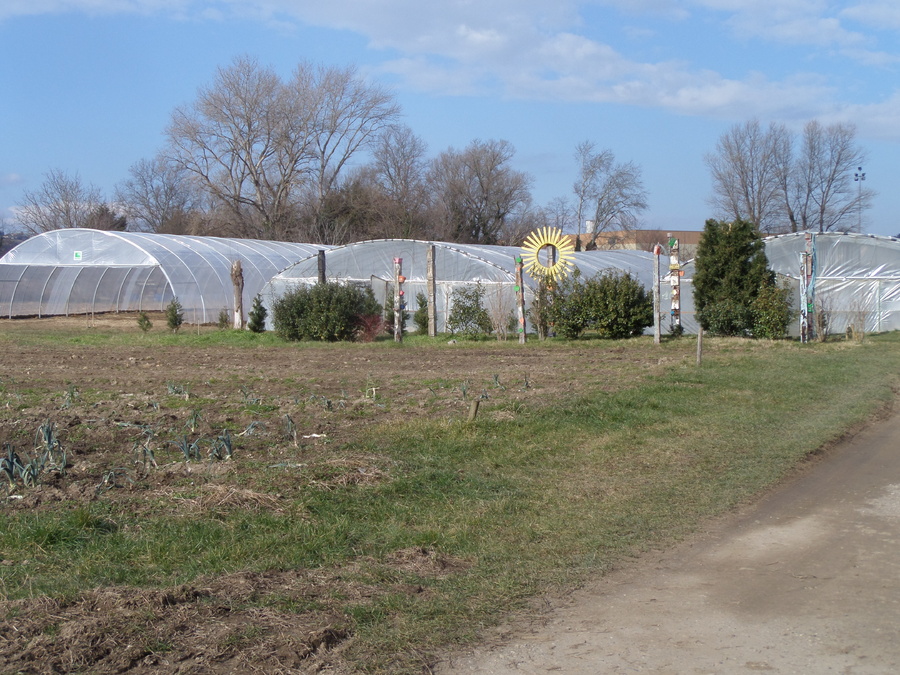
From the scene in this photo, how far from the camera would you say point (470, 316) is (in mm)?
25422

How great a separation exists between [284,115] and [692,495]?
5278cm

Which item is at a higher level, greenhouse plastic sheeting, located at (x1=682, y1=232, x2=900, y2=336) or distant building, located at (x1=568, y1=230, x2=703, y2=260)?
distant building, located at (x1=568, y1=230, x2=703, y2=260)

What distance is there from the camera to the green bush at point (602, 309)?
77.9ft

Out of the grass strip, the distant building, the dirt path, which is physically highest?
the distant building

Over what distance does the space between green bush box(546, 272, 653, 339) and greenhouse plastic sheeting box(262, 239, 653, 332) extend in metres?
1.37

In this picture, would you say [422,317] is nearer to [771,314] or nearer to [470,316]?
[470,316]

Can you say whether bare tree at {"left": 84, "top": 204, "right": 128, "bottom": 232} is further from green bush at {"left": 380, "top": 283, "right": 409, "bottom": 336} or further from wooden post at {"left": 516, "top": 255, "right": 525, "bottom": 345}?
wooden post at {"left": 516, "top": 255, "right": 525, "bottom": 345}

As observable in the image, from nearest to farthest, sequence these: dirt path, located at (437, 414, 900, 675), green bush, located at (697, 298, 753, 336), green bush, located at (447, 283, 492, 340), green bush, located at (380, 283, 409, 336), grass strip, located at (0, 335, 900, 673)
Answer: dirt path, located at (437, 414, 900, 675)
grass strip, located at (0, 335, 900, 673)
green bush, located at (697, 298, 753, 336)
green bush, located at (447, 283, 492, 340)
green bush, located at (380, 283, 409, 336)

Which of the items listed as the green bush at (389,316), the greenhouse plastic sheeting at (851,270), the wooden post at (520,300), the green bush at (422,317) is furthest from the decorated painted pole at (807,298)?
the green bush at (389,316)

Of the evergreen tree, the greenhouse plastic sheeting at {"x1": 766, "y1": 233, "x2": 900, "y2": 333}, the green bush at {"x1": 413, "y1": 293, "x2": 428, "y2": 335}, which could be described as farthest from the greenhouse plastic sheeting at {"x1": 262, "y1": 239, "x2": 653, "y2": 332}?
the greenhouse plastic sheeting at {"x1": 766, "y1": 233, "x2": 900, "y2": 333}

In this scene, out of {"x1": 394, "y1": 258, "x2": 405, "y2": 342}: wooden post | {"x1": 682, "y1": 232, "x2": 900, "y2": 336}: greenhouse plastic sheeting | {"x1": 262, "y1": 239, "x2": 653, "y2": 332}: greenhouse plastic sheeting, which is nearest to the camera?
{"x1": 394, "y1": 258, "x2": 405, "y2": 342}: wooden post

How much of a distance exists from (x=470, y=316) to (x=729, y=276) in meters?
7.72

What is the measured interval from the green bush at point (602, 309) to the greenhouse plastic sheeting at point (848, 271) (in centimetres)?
436

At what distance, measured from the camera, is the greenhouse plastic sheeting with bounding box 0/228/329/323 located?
3319cm
